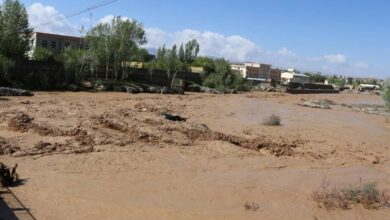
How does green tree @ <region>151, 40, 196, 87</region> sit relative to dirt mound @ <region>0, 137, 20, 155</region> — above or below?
above

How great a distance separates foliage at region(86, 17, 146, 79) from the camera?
5197 centimetres

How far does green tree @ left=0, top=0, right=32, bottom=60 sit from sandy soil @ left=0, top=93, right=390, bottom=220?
1930cm

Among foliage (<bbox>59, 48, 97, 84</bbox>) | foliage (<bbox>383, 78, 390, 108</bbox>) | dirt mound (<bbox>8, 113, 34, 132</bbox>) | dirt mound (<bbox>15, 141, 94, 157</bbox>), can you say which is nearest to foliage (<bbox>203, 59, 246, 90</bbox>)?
foliage (<bbox>59, 48, 97, 84</bbox>)

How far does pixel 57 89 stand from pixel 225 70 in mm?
29303

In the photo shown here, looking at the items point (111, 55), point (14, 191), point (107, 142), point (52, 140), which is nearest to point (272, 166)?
point (107, 142)

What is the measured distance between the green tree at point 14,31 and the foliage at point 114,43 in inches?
288

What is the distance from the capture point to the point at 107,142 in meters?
17.6

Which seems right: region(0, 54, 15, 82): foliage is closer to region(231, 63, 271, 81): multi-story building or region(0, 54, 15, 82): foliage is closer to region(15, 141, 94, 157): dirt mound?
region(15, 141, 94, 157): dirt mound

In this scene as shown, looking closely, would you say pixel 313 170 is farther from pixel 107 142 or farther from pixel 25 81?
pixel 25 81

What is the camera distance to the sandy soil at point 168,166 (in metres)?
11.9

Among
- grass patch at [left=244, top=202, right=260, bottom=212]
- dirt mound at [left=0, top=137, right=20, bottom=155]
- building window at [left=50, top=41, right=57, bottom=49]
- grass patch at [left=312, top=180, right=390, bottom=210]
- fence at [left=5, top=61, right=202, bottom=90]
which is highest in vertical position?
building window at [left=50, top=41, right=57, bottom=49]

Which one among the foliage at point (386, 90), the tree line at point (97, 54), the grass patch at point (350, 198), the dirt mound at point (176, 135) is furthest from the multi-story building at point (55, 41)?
the grass patch at point (350, 198)

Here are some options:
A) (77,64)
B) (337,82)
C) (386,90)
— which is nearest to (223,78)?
(77,64)

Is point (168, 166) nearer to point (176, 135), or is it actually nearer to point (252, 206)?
point (252, 206)
